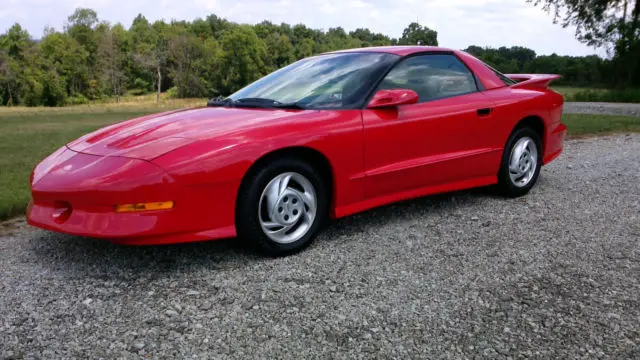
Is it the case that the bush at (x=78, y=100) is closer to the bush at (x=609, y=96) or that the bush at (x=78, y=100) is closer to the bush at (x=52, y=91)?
the bush at (x=52, y=91)

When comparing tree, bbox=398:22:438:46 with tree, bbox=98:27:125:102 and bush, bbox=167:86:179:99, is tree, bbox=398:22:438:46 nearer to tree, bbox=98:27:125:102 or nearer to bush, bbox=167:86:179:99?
bush, bbox=167:86:179:99

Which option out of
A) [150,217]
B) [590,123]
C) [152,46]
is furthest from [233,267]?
[152,46]

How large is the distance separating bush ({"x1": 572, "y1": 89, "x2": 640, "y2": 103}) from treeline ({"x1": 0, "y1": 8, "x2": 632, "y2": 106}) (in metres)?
35.0

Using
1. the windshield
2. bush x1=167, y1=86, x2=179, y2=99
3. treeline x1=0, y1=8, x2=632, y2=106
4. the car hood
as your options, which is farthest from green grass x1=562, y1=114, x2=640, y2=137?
bush x1=167, y1=86, x2=179, y2=99

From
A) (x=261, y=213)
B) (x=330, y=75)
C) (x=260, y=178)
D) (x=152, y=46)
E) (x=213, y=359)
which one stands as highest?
(x=152, y=46)

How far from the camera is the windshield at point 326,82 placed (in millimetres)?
3869

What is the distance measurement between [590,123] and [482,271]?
10.5 metres

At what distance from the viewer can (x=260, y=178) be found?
327 centimetres

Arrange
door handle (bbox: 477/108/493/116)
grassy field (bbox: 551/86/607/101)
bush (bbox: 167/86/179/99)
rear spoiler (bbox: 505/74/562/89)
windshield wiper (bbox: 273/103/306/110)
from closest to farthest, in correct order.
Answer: windshield wiper (bbox: 273/103/306/110) → door handle (bbox: 477/108/493/116) → rear spoiler (bbox: 505/74/562/89) → grassy field (bbox: 551/86/607/101) → bush (bbox: 167/86/179/99)

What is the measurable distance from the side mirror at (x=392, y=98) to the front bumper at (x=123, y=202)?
1.35m

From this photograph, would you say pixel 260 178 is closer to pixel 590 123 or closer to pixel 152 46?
pixel 590 123

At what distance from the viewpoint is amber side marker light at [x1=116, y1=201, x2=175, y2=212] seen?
2.96 metres

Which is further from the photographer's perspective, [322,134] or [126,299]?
[322,134]

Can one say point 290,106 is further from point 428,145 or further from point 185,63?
point 185,63
